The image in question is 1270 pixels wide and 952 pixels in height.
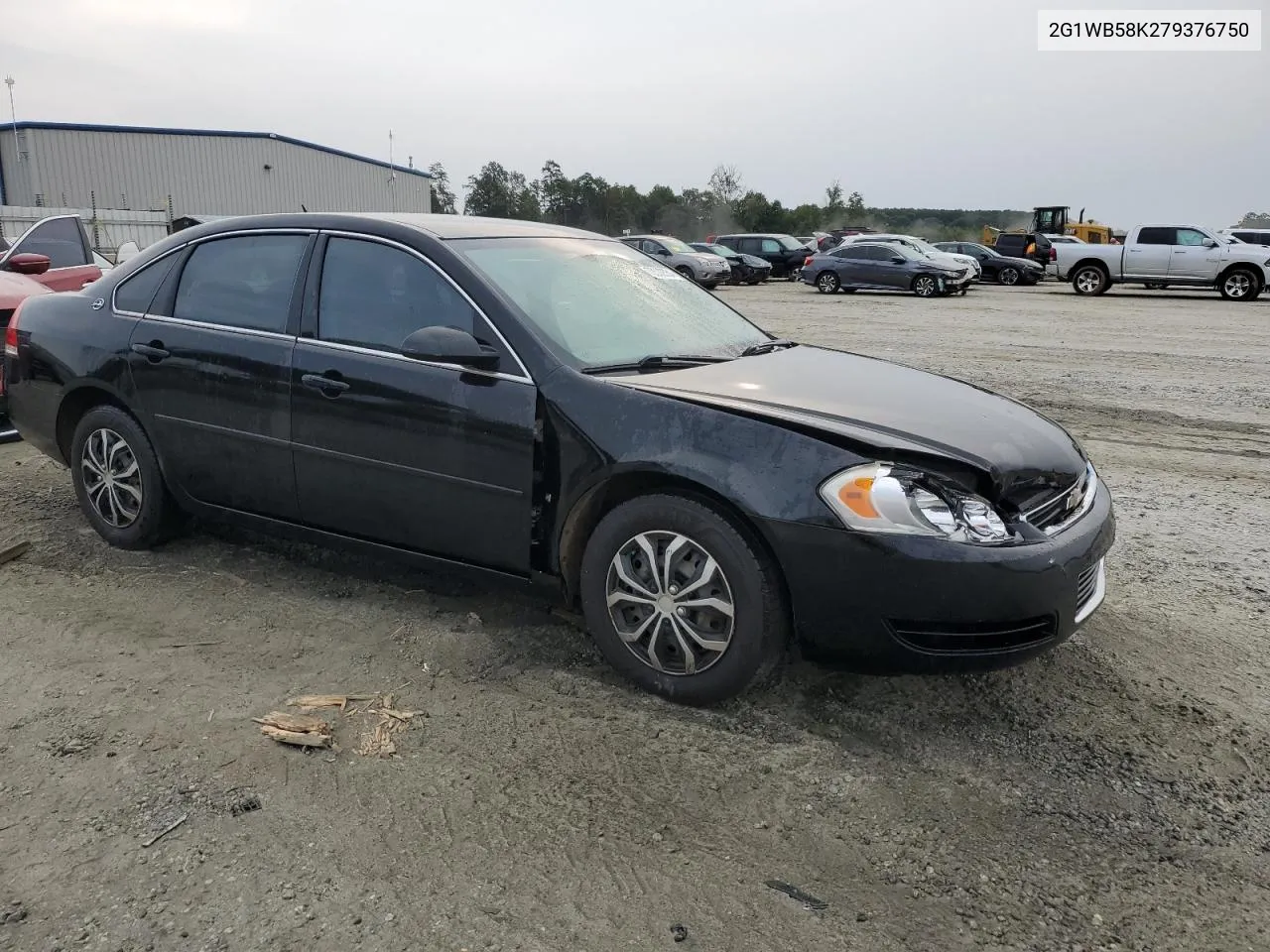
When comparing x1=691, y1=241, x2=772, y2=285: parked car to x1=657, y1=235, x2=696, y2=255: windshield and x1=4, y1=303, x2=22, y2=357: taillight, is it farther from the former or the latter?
x1=4, y1=303, x2=22, y2=357: taillight

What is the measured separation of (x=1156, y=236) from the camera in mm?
23828

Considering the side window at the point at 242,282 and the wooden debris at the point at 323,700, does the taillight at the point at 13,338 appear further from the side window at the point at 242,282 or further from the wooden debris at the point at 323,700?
the wooden debris at the point at 323,700

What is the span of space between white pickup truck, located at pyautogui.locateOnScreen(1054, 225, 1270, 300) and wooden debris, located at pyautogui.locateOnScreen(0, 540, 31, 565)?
24908 millimetres

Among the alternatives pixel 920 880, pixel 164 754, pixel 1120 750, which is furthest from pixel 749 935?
pixel 164 754

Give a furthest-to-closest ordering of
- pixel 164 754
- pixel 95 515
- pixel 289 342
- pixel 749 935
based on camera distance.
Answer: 1. pixel 95 515
2. pixel 289 342
3. pixel 164 754
4. pixel 749 935

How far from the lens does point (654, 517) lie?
127 inches

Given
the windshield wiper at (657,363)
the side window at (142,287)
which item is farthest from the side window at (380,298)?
the side window at (142,287)

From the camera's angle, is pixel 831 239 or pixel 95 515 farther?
pixel 831 239

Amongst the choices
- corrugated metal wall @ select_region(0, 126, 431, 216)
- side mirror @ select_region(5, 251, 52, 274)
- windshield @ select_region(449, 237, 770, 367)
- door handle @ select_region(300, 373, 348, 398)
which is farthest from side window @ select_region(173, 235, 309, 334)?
corrugated metal wall @ select_region(0, 126, 431, 216)

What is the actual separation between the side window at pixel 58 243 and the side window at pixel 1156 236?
22694 mm

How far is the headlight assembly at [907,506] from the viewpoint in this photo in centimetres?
293

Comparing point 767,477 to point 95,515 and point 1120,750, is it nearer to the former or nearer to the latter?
point 1120,750

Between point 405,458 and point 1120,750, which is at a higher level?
point 405,458

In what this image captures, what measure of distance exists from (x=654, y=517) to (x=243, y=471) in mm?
2006
